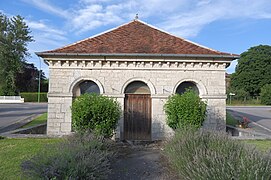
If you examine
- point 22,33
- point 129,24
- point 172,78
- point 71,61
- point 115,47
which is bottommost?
point 172,78

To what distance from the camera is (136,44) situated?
11070 millimetres

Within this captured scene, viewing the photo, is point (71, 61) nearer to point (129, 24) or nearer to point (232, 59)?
point (129, 24)

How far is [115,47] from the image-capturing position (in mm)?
10773

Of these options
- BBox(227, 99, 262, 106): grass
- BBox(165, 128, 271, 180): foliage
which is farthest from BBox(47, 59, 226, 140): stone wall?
BBox(227, 99, 262, 106): grass

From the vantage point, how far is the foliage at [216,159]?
3.72 metres

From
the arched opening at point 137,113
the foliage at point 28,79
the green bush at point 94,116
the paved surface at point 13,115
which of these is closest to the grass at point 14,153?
the green bush at point 94,116

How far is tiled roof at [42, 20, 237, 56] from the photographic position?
34.6 feet

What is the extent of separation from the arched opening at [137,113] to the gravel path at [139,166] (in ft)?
8.31

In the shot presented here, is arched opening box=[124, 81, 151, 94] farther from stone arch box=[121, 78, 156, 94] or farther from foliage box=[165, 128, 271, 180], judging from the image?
foliage box=[165, 128, 271, 180]

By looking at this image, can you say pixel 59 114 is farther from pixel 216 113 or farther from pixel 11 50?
pixel 11 50

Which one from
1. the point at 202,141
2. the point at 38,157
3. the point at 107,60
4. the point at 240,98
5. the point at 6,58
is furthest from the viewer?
the point at 240,98

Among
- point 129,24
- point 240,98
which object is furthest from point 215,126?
point 240,98

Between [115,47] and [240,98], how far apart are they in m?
41.9

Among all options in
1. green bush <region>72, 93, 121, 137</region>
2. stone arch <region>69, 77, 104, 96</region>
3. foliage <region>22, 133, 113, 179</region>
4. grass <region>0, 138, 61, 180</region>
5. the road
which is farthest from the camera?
the road
